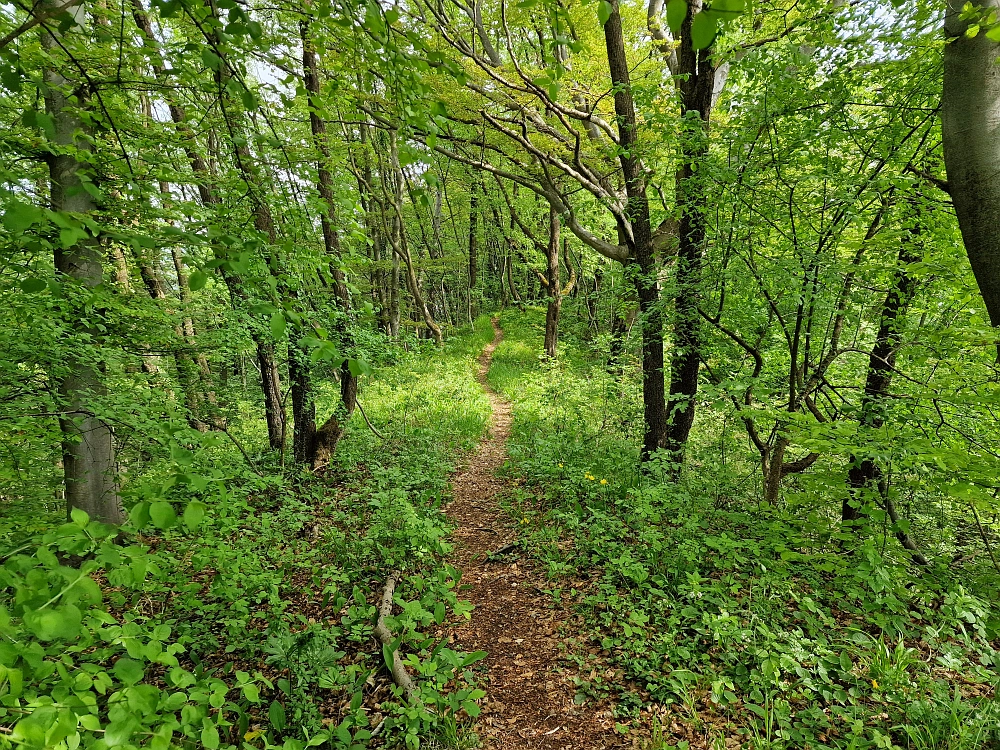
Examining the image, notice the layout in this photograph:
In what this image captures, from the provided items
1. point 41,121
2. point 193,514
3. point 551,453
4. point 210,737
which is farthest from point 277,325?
point 551,453

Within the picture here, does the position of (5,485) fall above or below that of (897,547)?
above

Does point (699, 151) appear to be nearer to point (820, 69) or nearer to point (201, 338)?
point (820, 69)

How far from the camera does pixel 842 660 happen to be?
9.46ft

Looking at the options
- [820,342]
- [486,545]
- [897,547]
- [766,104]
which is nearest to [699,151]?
[766,104]

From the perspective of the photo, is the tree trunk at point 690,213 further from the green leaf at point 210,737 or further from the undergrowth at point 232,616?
the green leaf at point 210,737

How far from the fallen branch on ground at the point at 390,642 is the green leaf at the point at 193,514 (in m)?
2.34

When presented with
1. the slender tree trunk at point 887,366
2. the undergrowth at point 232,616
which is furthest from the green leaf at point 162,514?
the slender tree trunk at point 887,366

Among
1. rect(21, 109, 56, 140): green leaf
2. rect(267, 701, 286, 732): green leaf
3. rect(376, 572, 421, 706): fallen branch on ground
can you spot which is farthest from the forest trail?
rect(21, 109, 56, 140): green leaf

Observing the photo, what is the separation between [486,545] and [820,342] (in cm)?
442

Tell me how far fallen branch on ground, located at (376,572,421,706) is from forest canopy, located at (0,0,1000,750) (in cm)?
3

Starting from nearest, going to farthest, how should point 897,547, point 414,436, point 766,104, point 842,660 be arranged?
point 842,660 < point 897,547 < point 766,104 < point 414,436

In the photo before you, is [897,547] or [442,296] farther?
[442,296]

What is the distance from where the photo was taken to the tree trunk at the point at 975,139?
213cm

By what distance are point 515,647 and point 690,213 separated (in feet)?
15.0
